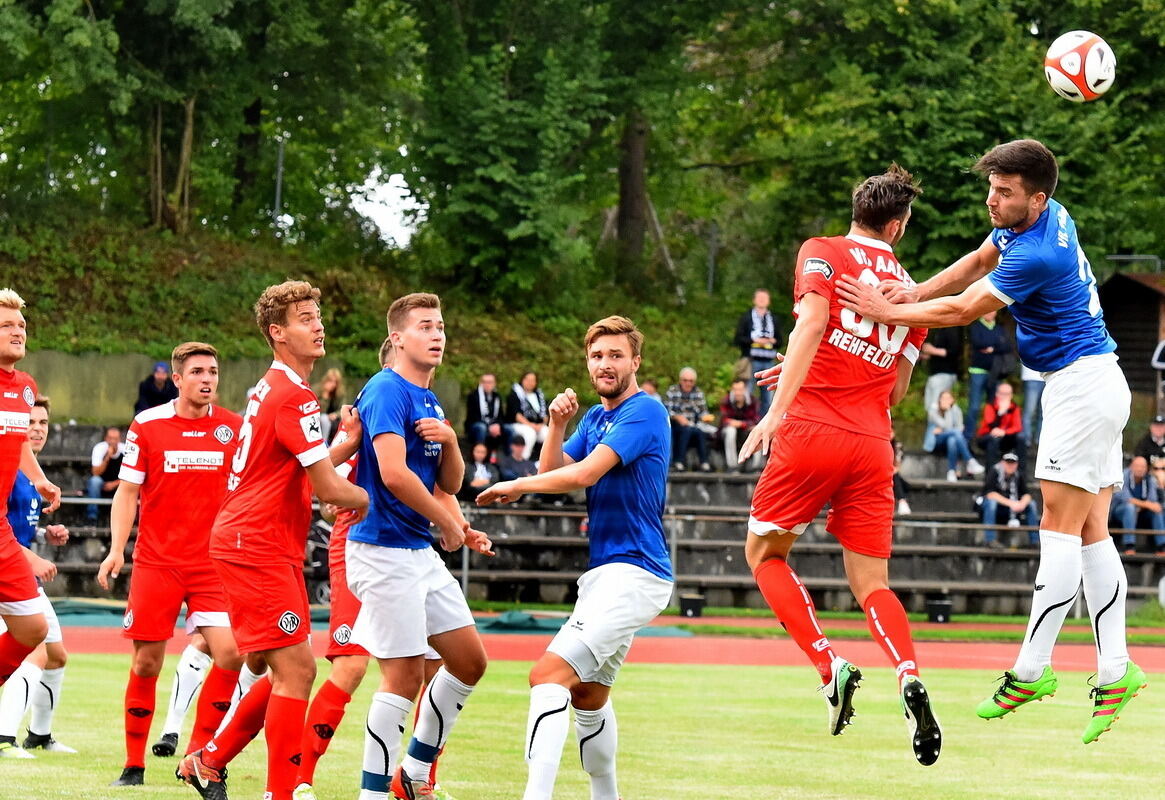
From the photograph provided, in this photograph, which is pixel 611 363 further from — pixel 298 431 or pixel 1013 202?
pixel 1013 202

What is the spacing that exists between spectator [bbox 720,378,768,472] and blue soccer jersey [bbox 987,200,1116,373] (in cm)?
1681

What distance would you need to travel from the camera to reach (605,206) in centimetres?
3891

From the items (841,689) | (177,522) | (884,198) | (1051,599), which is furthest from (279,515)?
(1051,599)

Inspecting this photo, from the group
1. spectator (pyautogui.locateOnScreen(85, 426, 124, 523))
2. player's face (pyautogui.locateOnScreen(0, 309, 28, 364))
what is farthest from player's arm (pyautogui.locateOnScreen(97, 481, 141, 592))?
spectator (pyautogui.locateOnScreen(85, 426, 124, 523))

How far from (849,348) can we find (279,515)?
291 cm

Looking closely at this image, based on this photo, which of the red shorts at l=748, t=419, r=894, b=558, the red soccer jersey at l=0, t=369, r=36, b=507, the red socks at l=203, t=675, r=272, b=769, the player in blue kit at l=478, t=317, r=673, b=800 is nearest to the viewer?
the player in blue kit at l=478, t=317, r=673, b=800

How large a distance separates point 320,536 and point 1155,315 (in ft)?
75.1

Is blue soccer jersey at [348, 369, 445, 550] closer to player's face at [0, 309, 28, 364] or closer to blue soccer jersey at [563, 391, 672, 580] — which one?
blue soccer jersey at [563, 391, 672, 580]

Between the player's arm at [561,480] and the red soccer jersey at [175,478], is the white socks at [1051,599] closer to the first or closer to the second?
the player's arm at [561,480]

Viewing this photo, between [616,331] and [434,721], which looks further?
[434,721]

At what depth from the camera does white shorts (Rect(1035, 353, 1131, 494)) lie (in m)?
7.55

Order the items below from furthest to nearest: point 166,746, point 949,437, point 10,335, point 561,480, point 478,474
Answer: point 949,437 < point 478,474 < point 166,746 < point 10,335 < point 561,480

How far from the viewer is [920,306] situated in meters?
7.48

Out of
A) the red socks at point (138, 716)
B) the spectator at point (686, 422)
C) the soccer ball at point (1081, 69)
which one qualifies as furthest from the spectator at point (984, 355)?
the red socks at point (138, 716)
